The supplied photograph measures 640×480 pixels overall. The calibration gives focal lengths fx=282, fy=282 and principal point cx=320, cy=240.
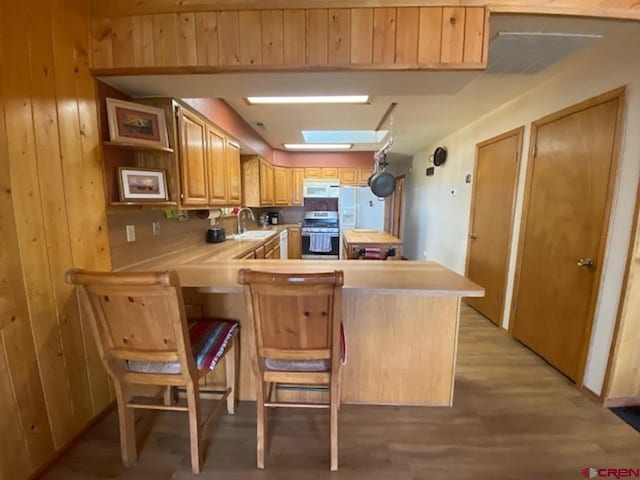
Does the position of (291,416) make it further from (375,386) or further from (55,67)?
(55,67)

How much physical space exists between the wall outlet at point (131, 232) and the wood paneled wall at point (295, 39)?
100 centimetres

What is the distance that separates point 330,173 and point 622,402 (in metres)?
5.26

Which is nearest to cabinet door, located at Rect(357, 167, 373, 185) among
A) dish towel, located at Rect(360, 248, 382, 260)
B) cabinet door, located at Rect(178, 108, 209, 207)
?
dish towel, located at Rect(360, 248, 382, 260)

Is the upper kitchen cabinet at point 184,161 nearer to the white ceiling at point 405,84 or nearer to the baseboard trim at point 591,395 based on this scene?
the white ceiling at point 405,84

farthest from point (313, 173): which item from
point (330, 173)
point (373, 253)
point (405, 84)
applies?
point (405, 84)

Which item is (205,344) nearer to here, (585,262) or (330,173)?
(585,262)

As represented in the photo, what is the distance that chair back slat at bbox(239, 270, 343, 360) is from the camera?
3.76 ft

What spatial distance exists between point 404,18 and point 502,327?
2.95 metres

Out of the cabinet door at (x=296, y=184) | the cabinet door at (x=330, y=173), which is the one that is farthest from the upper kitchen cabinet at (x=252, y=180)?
the cabinet door at (x=330, y=173)

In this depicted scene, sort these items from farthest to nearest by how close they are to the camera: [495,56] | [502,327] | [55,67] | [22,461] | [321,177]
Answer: [321,177], [502,327], [495,56], [55,67], [22,461]

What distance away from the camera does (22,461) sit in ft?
4.29

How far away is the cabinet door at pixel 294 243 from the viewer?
590cm

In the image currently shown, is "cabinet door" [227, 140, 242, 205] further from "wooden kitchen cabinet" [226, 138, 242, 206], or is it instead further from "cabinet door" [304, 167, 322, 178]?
"cabinet door" [304, 167, 322, 178]

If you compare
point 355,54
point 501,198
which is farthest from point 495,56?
point 501,198
